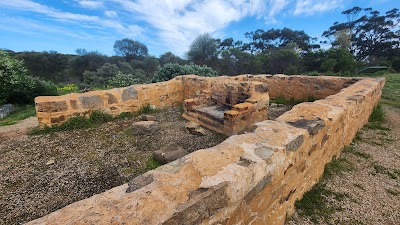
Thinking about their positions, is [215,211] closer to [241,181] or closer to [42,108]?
[241,181]

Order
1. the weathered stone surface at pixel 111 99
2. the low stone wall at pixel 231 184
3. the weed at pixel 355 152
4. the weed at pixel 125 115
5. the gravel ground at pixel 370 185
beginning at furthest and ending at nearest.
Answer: the weed at pixel 125 115 < the weathered stone surface at pixel 111 99 < the weed at pixel 355 152 < the gravel ground at pixel 370 185 < the low stone wall at pixel 231 184

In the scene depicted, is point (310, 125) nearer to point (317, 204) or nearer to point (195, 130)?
point (317, 204)

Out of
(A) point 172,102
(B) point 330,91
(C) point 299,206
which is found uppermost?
(B) point 330,91

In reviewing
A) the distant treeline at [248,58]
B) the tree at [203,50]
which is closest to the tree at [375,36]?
the distant treeline at [248,58]

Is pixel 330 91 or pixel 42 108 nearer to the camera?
pixel 42 108

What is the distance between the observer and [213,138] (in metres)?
4.17

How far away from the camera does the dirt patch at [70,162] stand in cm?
242

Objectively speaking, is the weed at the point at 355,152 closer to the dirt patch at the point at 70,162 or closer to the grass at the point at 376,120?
the grass at the point at 376,120

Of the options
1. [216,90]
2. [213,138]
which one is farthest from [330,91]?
[213,138]

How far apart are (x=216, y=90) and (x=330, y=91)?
3411 mm

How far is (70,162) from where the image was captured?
3.22 metres

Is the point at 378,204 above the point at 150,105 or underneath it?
underneath

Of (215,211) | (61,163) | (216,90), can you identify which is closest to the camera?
(215,211)

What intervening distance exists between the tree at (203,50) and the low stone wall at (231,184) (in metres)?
24.2
